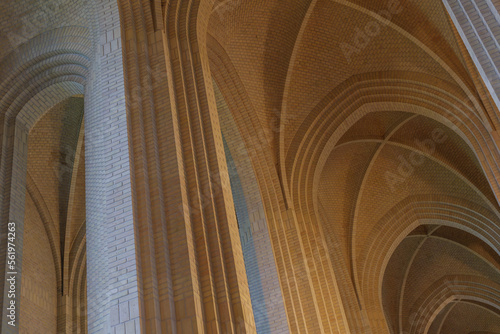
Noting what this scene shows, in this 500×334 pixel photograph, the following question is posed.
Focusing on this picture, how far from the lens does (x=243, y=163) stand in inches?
394

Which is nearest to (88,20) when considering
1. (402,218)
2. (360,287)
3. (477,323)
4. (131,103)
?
(131,103)

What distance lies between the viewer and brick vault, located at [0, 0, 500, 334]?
5.02 metres

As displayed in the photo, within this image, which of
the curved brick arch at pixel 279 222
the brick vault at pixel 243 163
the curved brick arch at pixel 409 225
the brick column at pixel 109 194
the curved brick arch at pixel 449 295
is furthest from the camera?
the curved brick arch at pixel 449 295

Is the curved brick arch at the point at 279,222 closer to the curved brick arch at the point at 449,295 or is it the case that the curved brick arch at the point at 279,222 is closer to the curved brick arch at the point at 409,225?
the curved brick arch at the point at 409,225

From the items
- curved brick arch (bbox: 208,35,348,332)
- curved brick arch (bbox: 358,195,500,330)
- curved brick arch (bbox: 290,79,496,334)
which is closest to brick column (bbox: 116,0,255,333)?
curved brick arch (bbox: 208,35,348,332)

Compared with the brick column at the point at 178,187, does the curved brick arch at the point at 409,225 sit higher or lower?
higher

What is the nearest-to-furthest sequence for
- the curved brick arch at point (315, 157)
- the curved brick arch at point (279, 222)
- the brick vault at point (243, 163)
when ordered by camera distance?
the brick vault at point (243, 163)
the curved brick arch at point (279, 222)
the curved brick arch at point (315, 157)

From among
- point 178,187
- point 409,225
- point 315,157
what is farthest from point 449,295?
point 178,187

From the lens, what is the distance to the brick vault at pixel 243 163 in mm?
5020

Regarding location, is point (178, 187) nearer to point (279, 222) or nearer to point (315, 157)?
point (279, 222)

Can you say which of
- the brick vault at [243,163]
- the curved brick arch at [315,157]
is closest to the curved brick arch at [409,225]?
the brick vault at [243,163]

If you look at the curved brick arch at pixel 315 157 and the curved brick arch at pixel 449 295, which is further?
the curved brick arch at pixel 449 295

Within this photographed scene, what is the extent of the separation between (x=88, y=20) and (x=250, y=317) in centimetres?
428

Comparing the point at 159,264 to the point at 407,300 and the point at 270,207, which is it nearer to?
the point at 270,207
